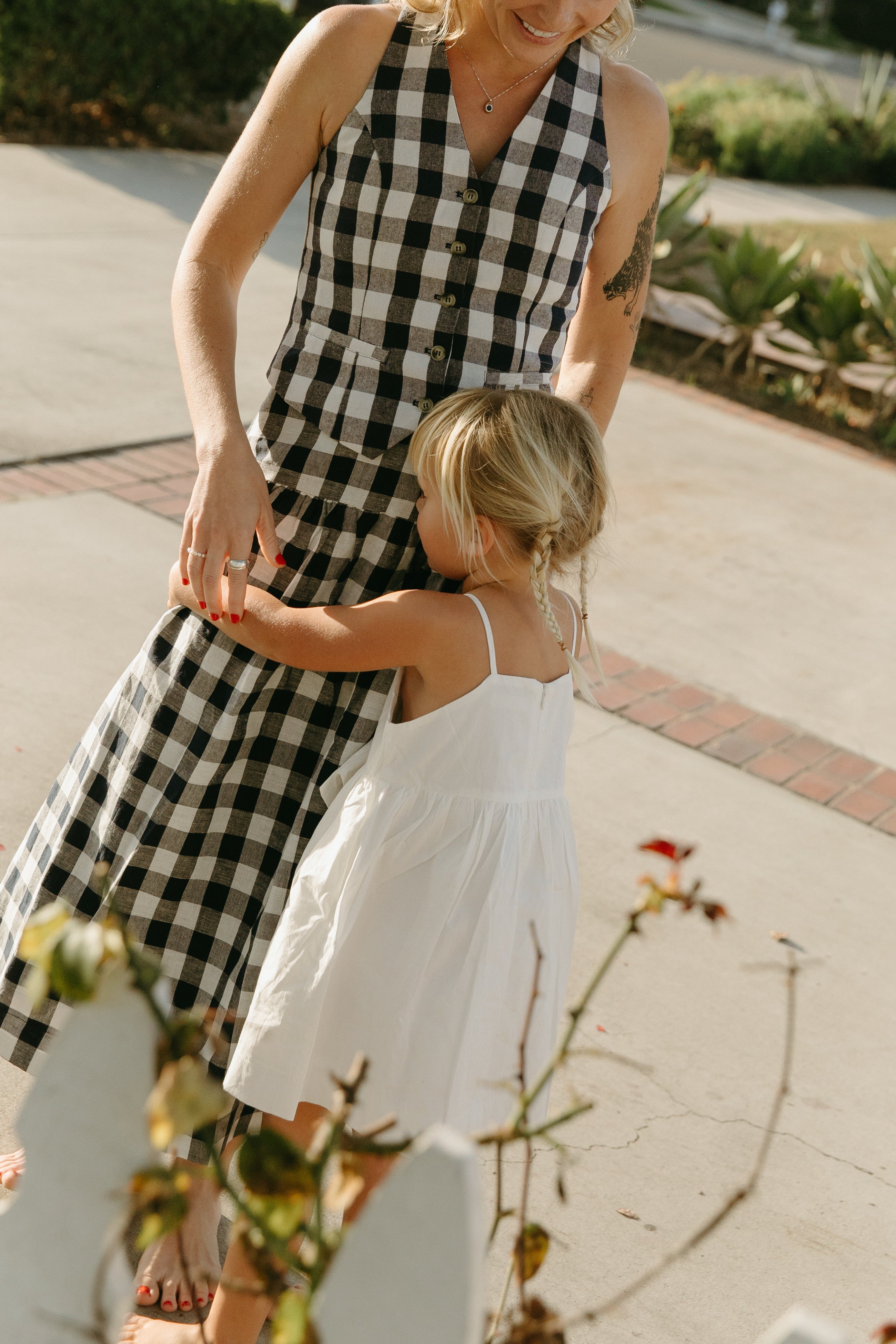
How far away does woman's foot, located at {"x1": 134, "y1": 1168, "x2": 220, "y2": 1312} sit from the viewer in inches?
74.8

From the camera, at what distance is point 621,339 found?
6.67ft

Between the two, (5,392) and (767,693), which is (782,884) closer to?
(767,693)

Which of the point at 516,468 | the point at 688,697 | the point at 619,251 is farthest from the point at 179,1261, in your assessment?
the point at 688,697

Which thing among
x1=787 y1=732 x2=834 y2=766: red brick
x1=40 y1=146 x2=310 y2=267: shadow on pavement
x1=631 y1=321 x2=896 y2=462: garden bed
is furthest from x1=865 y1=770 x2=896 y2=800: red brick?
x1=40 y1=146 x2=310 y2=267: shadow on pavement

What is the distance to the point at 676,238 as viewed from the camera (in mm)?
8094

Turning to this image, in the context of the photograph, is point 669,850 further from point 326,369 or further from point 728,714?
point 728,714

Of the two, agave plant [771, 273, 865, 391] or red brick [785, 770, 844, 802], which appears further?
agave plant [771, 273, 865, 391]

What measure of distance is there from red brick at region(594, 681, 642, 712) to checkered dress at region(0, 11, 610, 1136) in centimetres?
202

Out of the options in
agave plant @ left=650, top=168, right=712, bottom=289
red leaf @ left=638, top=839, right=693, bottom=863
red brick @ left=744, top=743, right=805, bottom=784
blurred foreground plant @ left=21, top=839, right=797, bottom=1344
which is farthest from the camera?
agave plant @ left=650, top=168, right=712, bottom=289

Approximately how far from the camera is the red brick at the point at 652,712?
3848 mm

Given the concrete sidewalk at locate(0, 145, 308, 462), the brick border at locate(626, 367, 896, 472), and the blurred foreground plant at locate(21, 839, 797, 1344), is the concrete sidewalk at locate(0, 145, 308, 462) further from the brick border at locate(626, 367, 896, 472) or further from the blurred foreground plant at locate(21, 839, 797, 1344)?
the blurred foreground plant at locate(21, 839, 797, 1344)

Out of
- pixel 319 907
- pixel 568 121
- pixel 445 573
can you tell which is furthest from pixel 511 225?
pixel 319 907

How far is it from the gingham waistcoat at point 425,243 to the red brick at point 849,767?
2.32 metres

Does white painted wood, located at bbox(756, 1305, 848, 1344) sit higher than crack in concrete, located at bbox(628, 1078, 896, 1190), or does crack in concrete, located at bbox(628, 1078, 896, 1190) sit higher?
white painted wood, located at bbox(756, 1305, 848, 1344)
